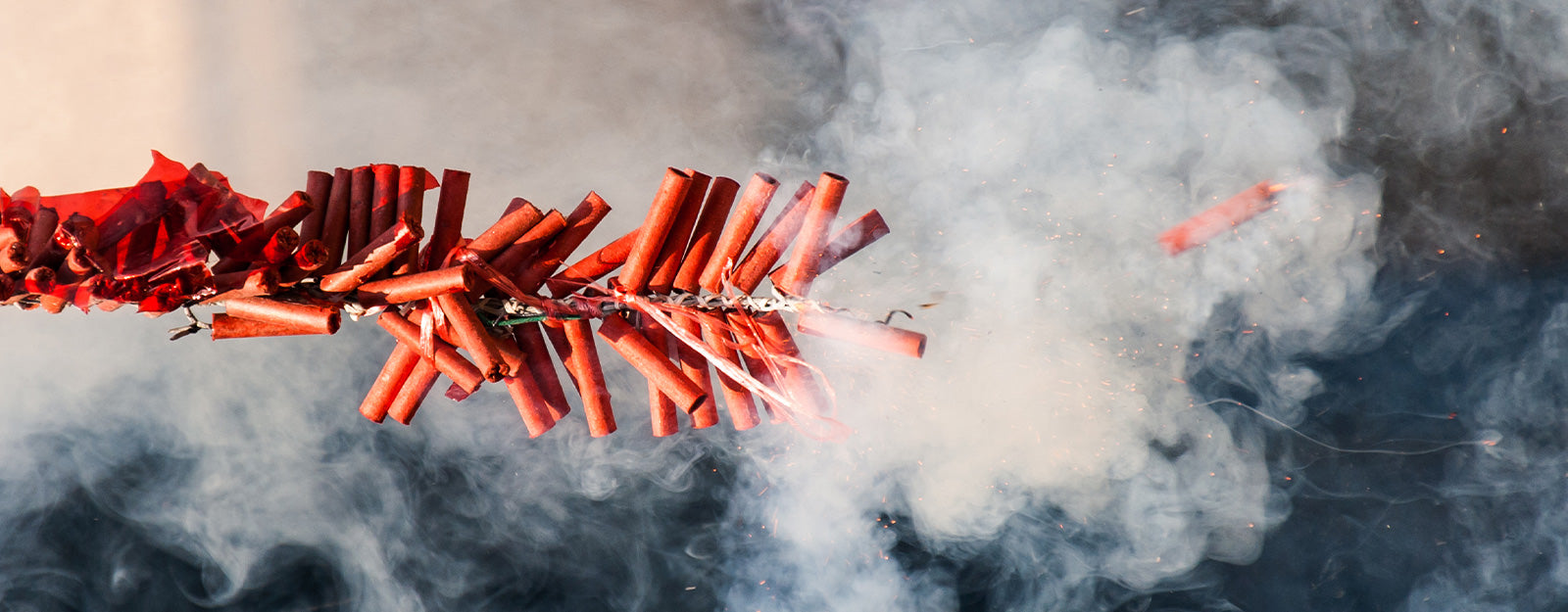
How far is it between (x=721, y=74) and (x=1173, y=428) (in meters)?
1.27

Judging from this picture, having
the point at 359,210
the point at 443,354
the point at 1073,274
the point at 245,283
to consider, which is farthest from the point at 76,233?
the point at 1073,274

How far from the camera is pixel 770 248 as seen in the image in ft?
3.37

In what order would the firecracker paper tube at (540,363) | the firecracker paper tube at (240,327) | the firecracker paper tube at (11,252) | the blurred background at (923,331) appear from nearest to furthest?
the firecracker paper tube at (11,252)
the firecracker paper tube at (240,327)
the firecracker paper tube at (540,363)
the blurred background at (923,331)

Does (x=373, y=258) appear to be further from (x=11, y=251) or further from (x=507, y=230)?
(x=11, y=251)

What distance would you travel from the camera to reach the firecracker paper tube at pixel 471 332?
0.99 m

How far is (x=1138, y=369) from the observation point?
1.95 metres

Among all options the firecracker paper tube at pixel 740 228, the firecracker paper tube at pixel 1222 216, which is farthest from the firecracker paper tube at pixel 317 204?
the firecracker paper tube at pixel 1222 216

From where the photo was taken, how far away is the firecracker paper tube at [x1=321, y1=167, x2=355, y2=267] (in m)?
1.05

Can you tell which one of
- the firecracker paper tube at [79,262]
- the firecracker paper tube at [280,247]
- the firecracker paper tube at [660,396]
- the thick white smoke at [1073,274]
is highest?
the firecracker paper tube at [79,262]

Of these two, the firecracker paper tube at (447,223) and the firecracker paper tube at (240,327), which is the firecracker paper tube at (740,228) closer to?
the firecracker paper tube at (447,223)

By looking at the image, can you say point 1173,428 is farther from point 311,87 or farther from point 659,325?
point 311,87

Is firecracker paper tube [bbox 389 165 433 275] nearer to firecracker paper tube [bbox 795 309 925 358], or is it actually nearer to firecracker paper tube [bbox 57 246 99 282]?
firecracker paper tube [bbox 57 246 99 282]

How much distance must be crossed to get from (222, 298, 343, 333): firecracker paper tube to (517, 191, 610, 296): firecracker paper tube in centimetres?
21

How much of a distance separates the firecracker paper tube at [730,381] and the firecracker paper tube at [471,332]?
24 centimetres
